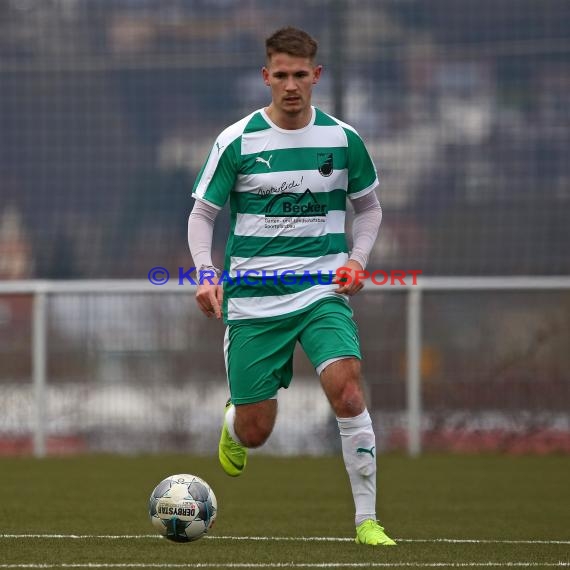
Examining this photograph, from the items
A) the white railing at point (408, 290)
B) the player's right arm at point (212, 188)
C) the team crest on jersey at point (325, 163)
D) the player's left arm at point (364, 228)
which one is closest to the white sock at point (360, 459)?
the player's left arm at point (364, 228)

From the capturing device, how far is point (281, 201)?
6629mm

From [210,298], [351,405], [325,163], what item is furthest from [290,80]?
[351,405]

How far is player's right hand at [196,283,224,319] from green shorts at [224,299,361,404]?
17.7 inches

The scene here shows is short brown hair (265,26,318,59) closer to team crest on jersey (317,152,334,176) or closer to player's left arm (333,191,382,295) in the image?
team crest on jersey (317,152,334,176)

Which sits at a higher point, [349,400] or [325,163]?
[325,163]

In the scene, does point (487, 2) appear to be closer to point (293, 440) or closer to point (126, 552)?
point (293, 440)

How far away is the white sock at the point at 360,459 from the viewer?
6.43 metres

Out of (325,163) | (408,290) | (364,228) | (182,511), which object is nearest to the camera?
(182,511)

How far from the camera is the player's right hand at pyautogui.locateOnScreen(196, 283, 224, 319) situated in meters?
6.27

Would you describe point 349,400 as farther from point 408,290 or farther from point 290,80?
point 408,290

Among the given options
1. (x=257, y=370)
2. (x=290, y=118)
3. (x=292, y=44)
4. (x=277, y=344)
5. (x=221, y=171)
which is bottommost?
(x=257, y=370)

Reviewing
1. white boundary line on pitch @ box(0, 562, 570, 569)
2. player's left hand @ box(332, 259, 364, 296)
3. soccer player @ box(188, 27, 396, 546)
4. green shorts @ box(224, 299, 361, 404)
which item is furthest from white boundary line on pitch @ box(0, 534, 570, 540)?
player's left hand @ box(332, 259, 364, 296)

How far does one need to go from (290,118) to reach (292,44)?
0.35 m

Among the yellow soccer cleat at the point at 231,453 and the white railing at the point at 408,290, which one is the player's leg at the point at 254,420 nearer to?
the yellow soccer cleat at the point at 231,453
